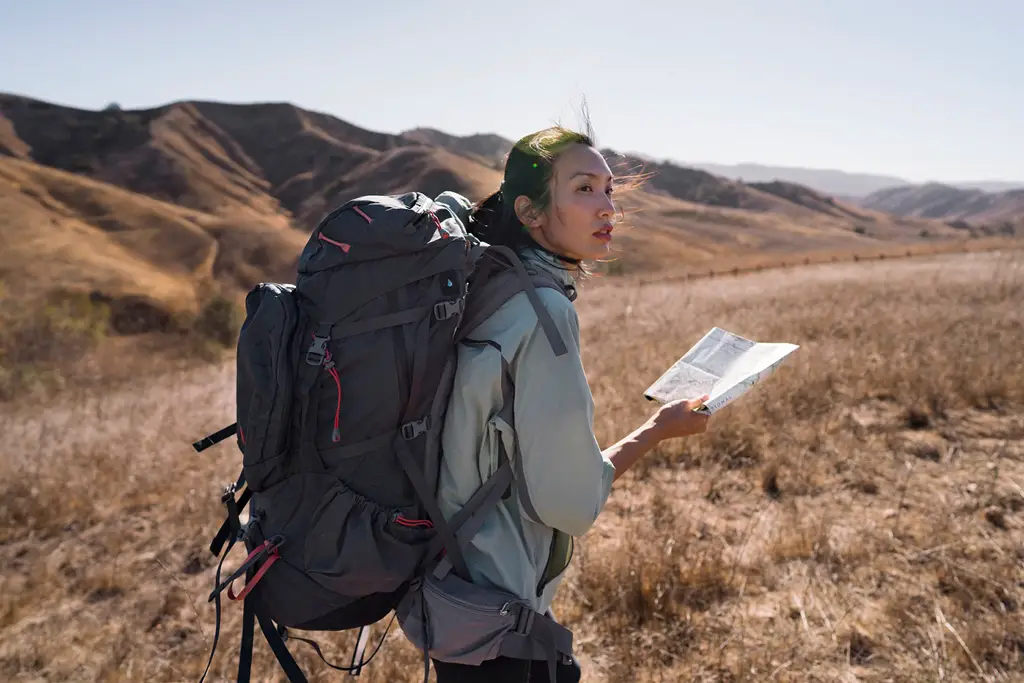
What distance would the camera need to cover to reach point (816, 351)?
6020 mm

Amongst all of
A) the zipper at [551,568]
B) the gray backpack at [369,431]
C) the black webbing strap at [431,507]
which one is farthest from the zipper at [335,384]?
the zipper at [551,568]

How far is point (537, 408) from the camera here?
119 cm

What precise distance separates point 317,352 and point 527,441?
17.7 inches

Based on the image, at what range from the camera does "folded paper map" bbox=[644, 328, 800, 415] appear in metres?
1.73

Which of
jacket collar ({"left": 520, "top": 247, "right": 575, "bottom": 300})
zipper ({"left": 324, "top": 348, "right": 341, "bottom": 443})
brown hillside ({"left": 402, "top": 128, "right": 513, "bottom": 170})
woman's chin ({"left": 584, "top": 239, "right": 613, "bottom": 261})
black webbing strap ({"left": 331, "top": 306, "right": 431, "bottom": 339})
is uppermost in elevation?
brown hillside ({"left": 402, "top": 128, "right": 513, "bottom": 170})

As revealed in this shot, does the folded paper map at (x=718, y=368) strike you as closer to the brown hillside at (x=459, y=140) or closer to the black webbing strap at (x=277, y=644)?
the black webbing strap at (x=277, y=644)

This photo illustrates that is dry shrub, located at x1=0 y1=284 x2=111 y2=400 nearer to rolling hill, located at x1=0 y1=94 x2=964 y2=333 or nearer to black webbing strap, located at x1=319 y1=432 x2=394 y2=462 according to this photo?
rolling hill, located at x1=0 y1=94 x2=964 y2=333

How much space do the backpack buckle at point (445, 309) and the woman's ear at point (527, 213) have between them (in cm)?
30

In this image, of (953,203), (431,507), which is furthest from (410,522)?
(953,203)

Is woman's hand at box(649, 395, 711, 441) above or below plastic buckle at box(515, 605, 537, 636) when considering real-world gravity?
above

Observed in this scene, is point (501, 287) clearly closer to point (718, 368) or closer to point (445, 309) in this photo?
point (445, 309)

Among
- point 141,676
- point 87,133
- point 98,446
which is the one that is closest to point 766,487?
point 141,676

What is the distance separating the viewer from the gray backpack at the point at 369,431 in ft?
3.98

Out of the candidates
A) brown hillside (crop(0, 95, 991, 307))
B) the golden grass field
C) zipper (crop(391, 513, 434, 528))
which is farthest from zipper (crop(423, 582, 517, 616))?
brown hillside (crop(0, 95, 991, 307))
